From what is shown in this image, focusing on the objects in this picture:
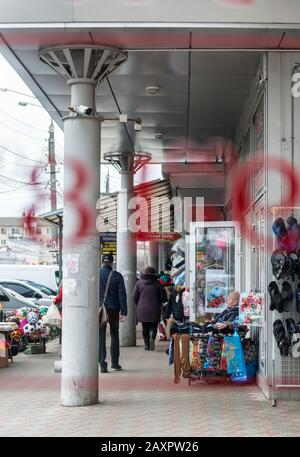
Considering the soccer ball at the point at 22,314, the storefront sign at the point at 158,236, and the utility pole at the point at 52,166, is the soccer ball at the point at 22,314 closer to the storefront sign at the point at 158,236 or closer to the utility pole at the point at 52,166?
the storefront sign at the point at 158,236

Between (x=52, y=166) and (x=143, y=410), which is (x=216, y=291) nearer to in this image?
(x=143, y=410)

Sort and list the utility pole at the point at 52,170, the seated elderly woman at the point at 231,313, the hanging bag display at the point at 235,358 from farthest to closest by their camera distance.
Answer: the utility pole at the point at 52,170
the seated elderly woman at the point at 231,313
the hanging bag display at the point at 235,358

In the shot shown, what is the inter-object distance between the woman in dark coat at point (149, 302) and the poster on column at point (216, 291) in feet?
3.43

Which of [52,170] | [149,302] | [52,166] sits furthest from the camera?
[52,166]

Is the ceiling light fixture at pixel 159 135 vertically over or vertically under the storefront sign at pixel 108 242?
over

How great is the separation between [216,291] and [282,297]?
5965mm

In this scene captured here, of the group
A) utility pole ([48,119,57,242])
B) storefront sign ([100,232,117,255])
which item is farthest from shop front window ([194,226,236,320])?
utility pole ([48,119,57,242])

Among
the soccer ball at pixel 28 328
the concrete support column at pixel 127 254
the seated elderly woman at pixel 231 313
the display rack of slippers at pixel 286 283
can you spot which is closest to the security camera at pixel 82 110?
the display rack of slippers at pixel 286 283

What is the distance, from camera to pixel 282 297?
30.5 feet

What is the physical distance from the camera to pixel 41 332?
50.0 ft

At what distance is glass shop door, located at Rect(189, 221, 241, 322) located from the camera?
14930mm

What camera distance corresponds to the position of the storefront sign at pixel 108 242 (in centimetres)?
2212

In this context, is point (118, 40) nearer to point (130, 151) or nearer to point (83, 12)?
point (83, 12)

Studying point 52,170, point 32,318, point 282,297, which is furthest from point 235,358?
point 52,170
